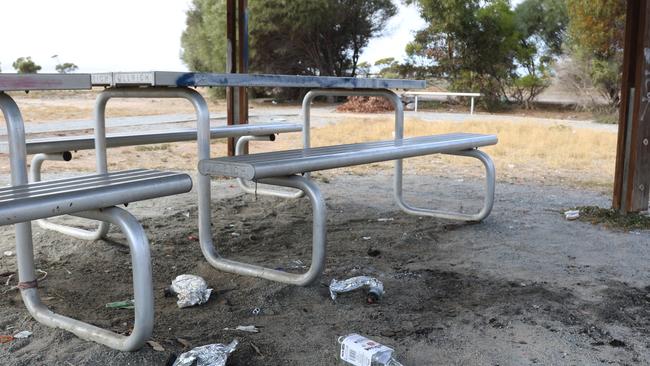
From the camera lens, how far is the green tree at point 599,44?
1753 cm

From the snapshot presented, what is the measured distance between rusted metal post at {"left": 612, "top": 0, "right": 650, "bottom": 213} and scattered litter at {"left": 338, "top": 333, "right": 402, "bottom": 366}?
3.19m

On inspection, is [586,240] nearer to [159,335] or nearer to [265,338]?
[265,338]

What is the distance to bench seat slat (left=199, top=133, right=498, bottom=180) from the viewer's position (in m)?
2.72

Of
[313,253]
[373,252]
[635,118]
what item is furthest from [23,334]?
[635,118]

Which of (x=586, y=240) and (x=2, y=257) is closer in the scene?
(x=2, y=257)

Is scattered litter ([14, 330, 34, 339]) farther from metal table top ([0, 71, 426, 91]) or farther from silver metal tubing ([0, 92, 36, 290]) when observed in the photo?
metal table top ([0, 71, 426, 91])

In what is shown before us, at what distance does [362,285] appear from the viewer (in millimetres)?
2912

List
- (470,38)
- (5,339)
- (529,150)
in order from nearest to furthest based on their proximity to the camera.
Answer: (5,339), (529,150), (470,38)

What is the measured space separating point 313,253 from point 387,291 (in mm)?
372

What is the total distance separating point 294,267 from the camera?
341 cm

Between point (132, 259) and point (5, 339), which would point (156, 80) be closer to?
point (132, 259)

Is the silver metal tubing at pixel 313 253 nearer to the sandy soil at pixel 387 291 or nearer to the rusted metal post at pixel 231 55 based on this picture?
the sandy soil at pixel 387 291

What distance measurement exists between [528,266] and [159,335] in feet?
6.38

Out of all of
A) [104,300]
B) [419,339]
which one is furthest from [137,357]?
[419,339]
